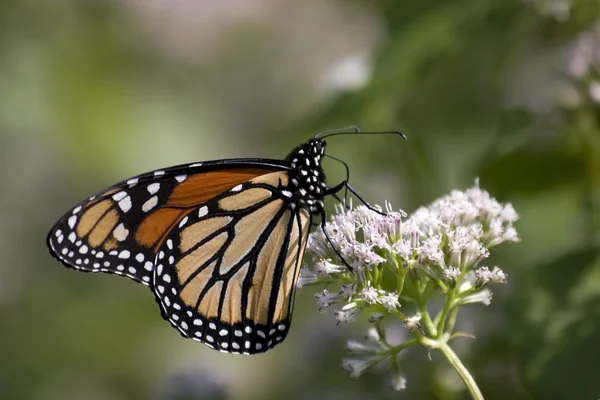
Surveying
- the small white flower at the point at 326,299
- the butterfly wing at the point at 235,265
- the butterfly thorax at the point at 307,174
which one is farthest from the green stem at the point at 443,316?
the butterfly thorax at the point at 307,174

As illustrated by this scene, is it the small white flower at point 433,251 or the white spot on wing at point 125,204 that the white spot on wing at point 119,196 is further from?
the small white flower at point 433,251

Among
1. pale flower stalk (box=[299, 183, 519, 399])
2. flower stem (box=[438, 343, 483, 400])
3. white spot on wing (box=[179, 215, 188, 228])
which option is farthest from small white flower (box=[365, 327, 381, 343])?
white spot on wing (box=[179, 215, 188, 228])

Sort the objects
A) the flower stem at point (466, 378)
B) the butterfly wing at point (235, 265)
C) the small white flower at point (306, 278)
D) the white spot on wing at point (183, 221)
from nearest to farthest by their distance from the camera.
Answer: the flower stem at point (466, 378)
the small white flower at point (306, 278)
the butterfly wing at point (235, 265)
the white spot on wing at point (183, 221)

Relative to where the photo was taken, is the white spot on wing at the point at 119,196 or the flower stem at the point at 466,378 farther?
the white spot on wing at the point at 119,196

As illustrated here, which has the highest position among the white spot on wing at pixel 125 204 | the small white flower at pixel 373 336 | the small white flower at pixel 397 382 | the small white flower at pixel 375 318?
the white spot on wing at pixel 125 204

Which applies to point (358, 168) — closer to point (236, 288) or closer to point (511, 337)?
point (236, 288)

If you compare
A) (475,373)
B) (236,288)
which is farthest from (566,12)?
(236,288)

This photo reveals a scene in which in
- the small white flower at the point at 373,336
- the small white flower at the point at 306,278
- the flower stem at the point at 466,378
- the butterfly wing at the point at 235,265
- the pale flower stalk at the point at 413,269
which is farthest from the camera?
the butterfly wing at the point at 235,265

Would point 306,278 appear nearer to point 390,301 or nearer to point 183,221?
point 390,301

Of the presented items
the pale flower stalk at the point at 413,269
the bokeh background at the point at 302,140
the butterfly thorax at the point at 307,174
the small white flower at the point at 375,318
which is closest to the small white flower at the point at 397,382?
the pale flower stalk at the point at 413,269

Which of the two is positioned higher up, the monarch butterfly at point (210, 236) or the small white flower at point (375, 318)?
the monarch butterfly at point (210, 236)
